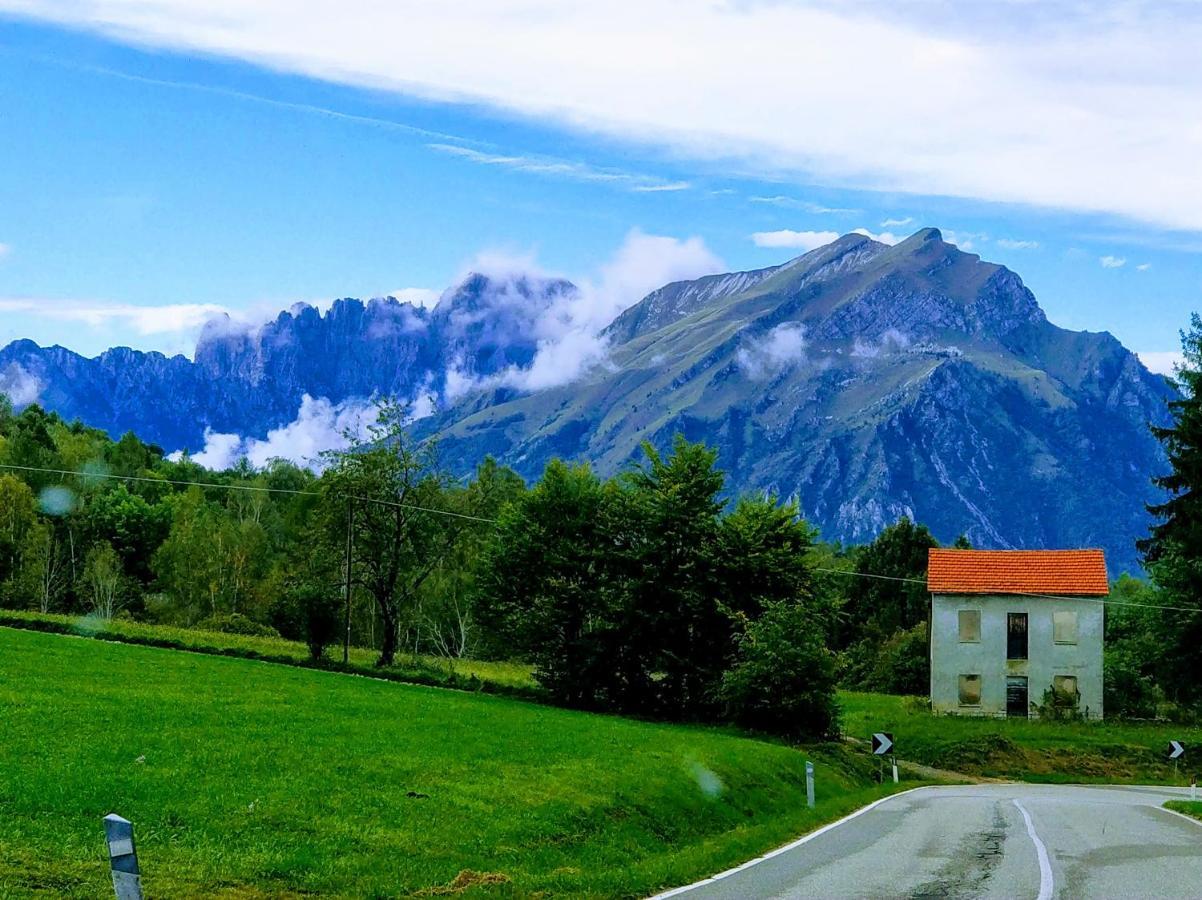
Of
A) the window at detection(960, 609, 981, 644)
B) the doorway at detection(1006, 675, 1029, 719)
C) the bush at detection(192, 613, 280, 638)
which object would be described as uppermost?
the window at detection(960, 609, 981, 644)

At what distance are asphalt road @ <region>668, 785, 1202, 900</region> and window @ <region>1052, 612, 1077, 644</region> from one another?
3899 centimetres

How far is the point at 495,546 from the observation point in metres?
63.1

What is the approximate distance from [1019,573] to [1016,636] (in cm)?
365

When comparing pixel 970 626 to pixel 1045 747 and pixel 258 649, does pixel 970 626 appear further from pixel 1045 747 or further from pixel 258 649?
pixel 258 649

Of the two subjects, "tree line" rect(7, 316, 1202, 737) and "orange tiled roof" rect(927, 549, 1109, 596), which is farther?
"orange tiled roof" rect(927, 549, 1109, 596)

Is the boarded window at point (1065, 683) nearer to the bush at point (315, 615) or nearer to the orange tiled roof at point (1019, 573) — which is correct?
the orange tiled roof at point (1019, 573)

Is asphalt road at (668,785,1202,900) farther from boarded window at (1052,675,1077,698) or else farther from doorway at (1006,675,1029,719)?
doorway at (1006,675,1029,719)

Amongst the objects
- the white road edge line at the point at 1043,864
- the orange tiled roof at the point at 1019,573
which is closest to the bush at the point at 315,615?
the orange tiled roof at the point at 1019,573

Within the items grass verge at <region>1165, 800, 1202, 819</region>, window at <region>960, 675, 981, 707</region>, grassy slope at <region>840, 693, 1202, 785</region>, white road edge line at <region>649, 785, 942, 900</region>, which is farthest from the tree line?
grass verge at <region>1165, 800, 1202, 819</region>

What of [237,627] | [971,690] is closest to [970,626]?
[971,690]

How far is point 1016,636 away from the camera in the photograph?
71.0 metres

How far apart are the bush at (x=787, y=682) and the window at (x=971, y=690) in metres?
20.7

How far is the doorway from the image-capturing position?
70750 mm

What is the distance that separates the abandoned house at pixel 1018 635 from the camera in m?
69.8
